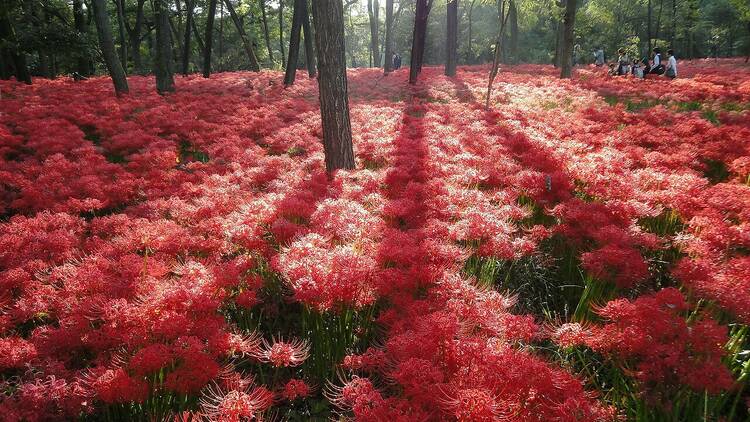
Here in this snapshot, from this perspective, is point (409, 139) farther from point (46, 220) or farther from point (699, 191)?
point (46, 220)

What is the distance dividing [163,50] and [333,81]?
32.7ft

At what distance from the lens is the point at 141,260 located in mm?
3512

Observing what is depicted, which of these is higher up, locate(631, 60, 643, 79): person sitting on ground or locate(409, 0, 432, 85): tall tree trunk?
locate(409, 0, 432, 85): tall tree trunk

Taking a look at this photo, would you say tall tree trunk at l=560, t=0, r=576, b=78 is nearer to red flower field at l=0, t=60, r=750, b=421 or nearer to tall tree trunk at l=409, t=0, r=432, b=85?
tall tree trunk at l=409, t=0, r=432, b=85

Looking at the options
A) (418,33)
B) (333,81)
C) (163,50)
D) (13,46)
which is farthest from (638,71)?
(13,46)

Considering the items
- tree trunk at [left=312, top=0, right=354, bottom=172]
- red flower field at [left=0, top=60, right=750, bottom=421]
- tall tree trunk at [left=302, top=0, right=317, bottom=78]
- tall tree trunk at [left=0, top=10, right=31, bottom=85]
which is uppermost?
tall tree trunk at [left=302, top=0, right=317, bottom=78]

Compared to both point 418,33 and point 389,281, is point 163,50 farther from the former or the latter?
point 389,281

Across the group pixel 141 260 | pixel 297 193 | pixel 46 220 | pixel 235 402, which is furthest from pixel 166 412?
pixel 46 220

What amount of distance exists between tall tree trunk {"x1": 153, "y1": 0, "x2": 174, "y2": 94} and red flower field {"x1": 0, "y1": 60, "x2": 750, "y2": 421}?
6633 millimetres

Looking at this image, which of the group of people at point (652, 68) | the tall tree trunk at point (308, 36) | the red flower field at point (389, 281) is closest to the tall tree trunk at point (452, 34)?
the tall tree trunk at point (308, 36)

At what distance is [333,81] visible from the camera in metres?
6.49

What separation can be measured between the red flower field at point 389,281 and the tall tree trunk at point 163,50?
6.63 m

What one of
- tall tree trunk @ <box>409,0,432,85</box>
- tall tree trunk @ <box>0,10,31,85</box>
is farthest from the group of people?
tall tree trunk @ <box>0,10,31,85</box>

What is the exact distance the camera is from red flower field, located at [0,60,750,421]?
2.29 metres
